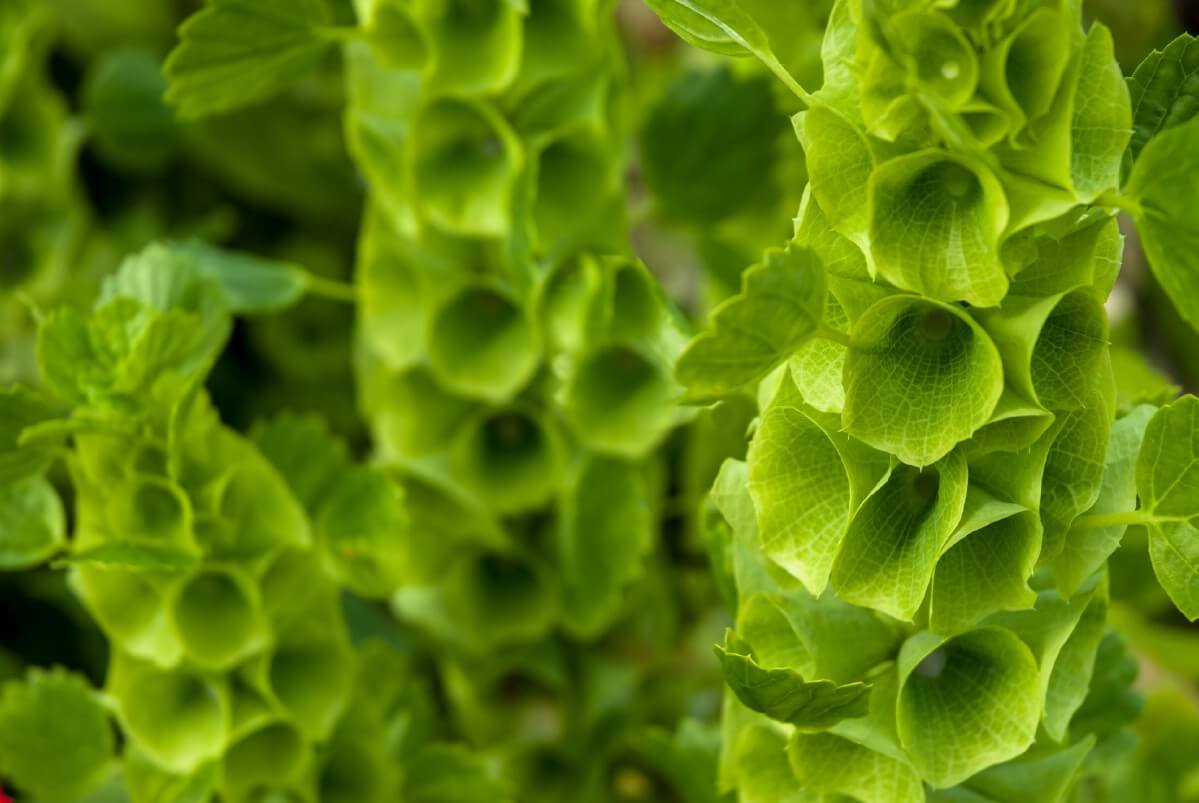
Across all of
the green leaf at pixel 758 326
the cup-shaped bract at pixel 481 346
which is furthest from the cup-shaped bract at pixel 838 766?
the cup-shaped bract at pixel 481 346

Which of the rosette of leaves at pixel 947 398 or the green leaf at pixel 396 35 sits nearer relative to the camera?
the rosette of leaves at pixel 947 398

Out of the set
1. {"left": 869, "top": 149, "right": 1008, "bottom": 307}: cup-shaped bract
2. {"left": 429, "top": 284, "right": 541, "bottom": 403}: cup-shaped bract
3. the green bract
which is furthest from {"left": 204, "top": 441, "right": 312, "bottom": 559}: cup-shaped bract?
{"left": 869, "top": 149, "right": 1008, "bottom": 307}: cup-shaped bract

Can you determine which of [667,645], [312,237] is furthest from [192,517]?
[312,237]

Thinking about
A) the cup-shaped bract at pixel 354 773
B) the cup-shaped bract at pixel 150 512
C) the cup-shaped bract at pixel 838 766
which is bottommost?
the cup-shaped bract at pixel 354 773

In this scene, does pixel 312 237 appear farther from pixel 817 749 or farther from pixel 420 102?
pixel 817 749

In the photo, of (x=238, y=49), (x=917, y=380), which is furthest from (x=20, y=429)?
(x=917, y=380)

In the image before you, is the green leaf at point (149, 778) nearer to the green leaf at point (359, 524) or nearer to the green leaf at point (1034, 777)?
the green leaf at point (359, 524)

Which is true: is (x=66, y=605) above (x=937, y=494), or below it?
below
